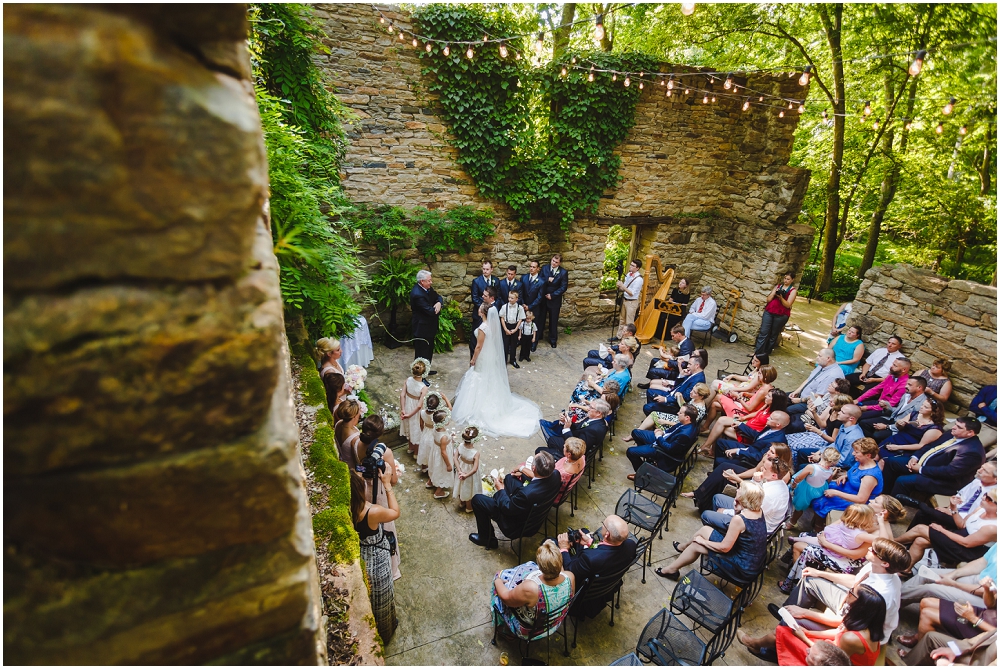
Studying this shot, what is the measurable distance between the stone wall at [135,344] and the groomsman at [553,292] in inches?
313

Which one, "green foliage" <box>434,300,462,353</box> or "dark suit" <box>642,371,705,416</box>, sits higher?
"dark suit" <box>642,371,705,416</box>

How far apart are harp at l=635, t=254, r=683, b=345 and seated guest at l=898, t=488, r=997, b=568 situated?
5551mm

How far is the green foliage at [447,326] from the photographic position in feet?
27.4

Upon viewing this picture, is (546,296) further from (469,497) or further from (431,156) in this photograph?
(469,497)

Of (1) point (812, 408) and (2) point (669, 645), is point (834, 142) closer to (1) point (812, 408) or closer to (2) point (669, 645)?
(1) point (812, 408)

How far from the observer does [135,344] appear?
30.9 inches

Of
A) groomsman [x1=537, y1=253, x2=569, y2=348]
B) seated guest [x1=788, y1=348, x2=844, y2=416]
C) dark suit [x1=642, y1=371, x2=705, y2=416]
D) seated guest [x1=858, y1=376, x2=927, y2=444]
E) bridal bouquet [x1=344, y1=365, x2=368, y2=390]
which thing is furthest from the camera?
groomsman [x1=537, y1=253, x2=569, y2=348]

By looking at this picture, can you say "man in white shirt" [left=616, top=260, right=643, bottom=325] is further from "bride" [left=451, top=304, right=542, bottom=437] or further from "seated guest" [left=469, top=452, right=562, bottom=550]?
"seated guest" [left=469, top=452, right=562, bottom=550]

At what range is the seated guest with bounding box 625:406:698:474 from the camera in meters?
5.09

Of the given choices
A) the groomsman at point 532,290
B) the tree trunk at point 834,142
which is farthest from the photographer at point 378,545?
the tree trunk at point 834,142

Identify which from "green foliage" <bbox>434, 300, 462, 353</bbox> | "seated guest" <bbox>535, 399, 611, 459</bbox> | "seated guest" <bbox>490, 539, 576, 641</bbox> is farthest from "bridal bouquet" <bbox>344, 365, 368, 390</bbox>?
"green foliage" <bbox>434, 300, 462, 353</bbox>

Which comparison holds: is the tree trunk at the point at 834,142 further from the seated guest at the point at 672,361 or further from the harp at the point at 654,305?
the seated guest at the point at 672,361

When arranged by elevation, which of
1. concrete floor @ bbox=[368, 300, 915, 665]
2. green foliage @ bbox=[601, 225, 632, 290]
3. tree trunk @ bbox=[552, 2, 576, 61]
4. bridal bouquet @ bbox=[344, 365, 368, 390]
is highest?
tree trunk @ bbox=[552, 2, 576, 61]

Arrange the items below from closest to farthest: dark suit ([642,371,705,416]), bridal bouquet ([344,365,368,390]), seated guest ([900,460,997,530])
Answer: seated guest ([900,460,997,530]) → bridal bouquet ([344,365,368,390]) → dark suit ([642,371,705,416])
